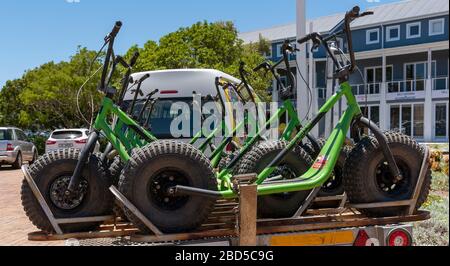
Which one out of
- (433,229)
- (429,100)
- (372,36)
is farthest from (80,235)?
(372,36)

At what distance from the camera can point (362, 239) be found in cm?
333

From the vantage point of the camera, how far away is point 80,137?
18.2 meters

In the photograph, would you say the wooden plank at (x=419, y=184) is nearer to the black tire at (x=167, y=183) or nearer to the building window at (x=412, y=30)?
the black tire at (x=167, y=183)

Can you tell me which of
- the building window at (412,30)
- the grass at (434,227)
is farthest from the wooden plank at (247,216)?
the building window at (412,30)

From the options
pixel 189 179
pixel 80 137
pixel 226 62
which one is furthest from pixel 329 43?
pixel 226 62

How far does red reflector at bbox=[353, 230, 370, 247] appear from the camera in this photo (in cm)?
332

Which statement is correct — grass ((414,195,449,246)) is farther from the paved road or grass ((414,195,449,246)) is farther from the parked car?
the parked car

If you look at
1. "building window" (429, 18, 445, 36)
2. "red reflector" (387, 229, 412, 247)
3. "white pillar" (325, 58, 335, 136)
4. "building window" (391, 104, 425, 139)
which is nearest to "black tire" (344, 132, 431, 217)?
"red reflector" (387, 229, 412, 247)

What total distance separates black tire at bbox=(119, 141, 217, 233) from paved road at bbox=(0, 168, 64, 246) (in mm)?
2310

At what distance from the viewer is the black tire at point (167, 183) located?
10.3 feet

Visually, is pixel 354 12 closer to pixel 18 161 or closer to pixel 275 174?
pixel 275 174

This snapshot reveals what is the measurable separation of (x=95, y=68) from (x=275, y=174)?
22232 millimetres
